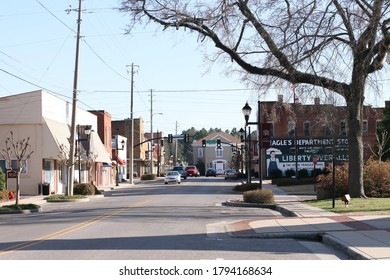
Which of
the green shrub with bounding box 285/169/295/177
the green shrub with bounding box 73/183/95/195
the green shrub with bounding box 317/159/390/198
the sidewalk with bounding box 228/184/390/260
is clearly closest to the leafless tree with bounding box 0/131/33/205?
the green shrub with bounding box 73/183/95/195

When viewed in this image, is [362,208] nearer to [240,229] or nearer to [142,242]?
[240,229]

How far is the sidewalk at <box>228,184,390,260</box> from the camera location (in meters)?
12.1

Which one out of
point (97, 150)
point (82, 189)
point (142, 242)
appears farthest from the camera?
point (97, 150)

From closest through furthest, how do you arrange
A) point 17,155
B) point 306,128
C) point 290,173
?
1. point 17,155
2. point 290,173
3. point 306,128

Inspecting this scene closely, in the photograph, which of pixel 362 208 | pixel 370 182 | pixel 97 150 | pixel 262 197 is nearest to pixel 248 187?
pixel 262 197

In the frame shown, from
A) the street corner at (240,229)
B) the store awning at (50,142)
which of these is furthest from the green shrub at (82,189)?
the street corner at (240,229)

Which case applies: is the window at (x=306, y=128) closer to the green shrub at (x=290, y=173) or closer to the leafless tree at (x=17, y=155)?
the green shrub at (x=290, y=173)

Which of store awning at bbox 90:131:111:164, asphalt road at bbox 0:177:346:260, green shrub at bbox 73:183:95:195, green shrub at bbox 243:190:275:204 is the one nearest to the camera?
asphalt road at bbox 0:177:346:260

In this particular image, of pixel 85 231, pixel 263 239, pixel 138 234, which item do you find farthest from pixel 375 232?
pixel 85 231

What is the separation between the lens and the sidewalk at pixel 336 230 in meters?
12.1

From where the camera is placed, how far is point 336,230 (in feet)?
52.0

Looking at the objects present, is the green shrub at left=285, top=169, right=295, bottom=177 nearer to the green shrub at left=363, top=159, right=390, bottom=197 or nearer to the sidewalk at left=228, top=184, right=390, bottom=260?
the green shrub at left=363, top=159, right=390, bottom=197

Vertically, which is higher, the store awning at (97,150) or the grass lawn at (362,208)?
the store awning at (97,150)

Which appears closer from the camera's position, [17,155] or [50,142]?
[17,155]
